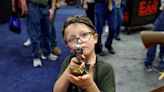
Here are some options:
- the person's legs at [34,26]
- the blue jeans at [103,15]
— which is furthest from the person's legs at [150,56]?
the person's legs at [34,26]

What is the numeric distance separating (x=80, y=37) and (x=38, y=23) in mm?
2104

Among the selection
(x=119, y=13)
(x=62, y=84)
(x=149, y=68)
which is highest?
(x=62, y=84)

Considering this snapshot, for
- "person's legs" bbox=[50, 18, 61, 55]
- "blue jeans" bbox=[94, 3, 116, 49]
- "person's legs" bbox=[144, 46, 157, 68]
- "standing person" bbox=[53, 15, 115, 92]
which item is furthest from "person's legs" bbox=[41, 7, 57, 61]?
"standing person" bbox=[53, 15, 115, 92]

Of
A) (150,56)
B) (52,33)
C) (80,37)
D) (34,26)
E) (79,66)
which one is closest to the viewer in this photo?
(79,66)

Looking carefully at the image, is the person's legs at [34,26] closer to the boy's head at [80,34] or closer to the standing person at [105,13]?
the standing person at [105,13]

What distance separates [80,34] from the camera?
1.06m

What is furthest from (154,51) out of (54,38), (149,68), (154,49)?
(54,38)

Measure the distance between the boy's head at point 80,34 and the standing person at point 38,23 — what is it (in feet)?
6.58

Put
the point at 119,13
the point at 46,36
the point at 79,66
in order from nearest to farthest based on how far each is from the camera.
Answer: the point at 79,66 < the point at 46,36 < the point at 119,13

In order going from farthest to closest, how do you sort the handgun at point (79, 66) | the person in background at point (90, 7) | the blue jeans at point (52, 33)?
the person in background at point (90, 7)
the blue jeans at point (52, 33)
the handgun at point (79, 66)

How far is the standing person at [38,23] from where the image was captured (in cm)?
304

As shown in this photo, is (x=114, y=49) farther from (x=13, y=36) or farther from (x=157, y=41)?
(x=157, y=41)

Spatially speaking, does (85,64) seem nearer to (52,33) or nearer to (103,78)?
(103,78)

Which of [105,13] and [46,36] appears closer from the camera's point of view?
[46,36]
